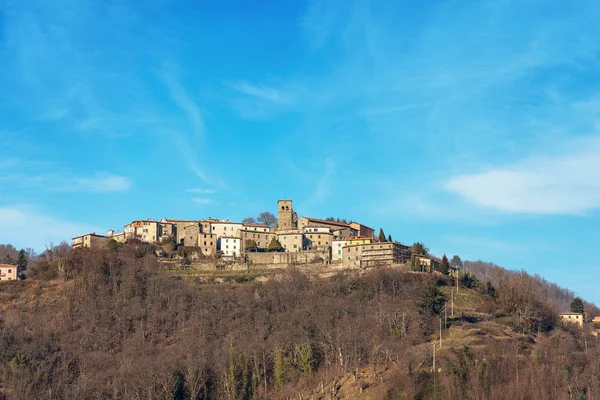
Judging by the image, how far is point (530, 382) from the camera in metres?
51.4

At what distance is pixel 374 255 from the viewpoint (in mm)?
77250

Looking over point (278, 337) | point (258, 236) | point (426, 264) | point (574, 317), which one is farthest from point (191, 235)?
point (574, 317)

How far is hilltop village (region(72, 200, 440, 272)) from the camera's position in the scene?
7981cm

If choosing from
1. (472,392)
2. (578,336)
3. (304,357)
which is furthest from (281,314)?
(578,336)

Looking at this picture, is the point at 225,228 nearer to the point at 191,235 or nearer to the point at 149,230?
the point at 191,235

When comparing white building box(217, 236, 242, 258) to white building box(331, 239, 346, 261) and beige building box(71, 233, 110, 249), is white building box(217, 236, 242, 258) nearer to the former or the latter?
white building box(331, 239, 346, 261)

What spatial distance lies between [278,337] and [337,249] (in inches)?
873

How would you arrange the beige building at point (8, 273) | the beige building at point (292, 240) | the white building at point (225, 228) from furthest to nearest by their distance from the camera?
the white building at point (225, 228) < the beige building at point (292, 240) < the beige building at point (8, 273)

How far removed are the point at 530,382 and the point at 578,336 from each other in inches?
799

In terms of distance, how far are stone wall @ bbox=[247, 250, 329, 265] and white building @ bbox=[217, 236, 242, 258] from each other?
11.1ft

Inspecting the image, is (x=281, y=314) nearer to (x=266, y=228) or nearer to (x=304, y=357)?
(x=304, y=357)

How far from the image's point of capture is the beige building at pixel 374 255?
76.7 m

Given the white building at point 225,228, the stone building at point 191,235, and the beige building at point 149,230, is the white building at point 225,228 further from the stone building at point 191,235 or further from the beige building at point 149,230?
the beige building at point 149,230

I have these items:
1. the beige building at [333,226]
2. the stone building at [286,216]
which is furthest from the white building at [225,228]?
the beige building at [333,226]
